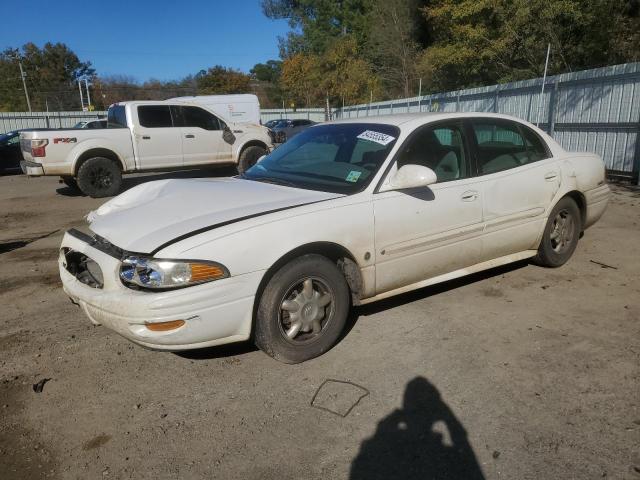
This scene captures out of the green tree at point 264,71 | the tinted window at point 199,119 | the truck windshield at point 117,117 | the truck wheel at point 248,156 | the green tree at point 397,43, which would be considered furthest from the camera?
the green tree at point 264,71

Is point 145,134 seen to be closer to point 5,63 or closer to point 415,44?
point 415,44

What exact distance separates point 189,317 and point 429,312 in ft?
6.64

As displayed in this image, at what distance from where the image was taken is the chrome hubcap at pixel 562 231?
15.9 feet

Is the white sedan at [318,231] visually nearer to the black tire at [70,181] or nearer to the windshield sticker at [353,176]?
the windshield sticker at [353,176]

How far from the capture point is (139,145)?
416 inches

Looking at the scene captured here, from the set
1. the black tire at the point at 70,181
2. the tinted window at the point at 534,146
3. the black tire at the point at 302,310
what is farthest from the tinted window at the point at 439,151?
the black tire at the point at 70,181

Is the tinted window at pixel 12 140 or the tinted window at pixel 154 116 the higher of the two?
the tinted window at pixel 154 116

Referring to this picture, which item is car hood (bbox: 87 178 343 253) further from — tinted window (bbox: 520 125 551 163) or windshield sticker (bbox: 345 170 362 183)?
tinted window (bbox: 520 125 551 163)

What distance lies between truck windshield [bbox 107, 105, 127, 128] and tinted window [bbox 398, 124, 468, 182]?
845 cm

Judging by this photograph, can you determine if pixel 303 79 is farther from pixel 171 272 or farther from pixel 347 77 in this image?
pixel 171 272

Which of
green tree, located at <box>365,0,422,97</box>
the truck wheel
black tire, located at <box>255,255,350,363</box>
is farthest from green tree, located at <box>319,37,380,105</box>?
black tire, located at <box>255,255,350,363</box>

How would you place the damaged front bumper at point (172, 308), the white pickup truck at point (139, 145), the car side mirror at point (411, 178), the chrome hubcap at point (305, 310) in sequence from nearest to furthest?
the damaged front bumper at point (172, 308) < the chrome hubcap at point (305, 310) < the car side mirror at point (411, 178) < the white pickup truck at point (139, 145)

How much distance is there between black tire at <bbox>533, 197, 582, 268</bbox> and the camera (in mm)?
4742

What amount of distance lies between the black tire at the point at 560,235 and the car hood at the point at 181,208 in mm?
2468
